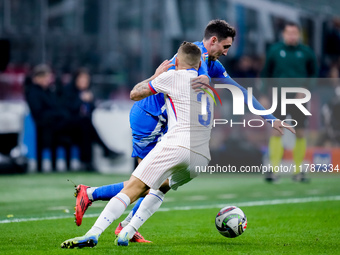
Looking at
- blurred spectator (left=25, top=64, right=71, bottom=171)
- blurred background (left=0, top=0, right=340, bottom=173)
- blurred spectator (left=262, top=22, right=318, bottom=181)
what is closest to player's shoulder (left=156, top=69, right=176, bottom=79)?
blurred spectator (left=262, top=22, right=318, bottom=181)

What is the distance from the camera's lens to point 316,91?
52.6ft

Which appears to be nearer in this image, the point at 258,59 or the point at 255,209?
the point at 255,209

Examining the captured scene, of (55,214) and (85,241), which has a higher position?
(85,241)

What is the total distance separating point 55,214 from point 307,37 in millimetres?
12224

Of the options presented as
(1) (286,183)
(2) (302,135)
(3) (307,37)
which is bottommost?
(1) (286,183)

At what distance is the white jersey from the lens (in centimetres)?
598

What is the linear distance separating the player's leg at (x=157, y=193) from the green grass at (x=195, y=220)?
14 centimetres

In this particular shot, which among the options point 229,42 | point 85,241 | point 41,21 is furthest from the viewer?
point 41,21

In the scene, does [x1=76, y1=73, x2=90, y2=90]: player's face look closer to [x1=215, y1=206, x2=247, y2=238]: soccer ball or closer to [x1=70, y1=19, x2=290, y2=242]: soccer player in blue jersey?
[x1=70, y1=19, x2=290, y2=242]: soccer player in blue jersey

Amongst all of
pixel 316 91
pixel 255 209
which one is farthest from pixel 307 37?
pixel 255 209

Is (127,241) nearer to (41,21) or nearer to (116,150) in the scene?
(116,150)

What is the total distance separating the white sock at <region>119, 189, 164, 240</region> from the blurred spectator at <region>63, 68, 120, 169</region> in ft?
28.5

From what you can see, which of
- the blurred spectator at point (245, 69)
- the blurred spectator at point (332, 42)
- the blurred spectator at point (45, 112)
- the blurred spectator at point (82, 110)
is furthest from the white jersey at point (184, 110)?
the blurred spectator at point (332, 42)

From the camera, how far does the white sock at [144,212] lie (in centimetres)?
617
